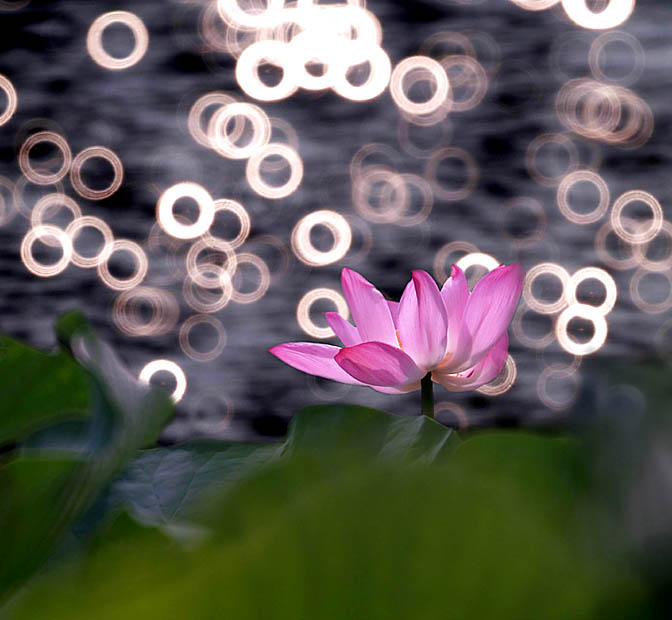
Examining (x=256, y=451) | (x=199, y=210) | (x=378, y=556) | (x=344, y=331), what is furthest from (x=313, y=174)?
(x=378, y=556)

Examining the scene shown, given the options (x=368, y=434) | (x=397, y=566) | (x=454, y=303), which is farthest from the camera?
(x=454, y=303)

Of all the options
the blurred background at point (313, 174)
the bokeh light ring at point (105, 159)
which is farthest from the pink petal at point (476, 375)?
the bokeh light ring at point (105, 159)

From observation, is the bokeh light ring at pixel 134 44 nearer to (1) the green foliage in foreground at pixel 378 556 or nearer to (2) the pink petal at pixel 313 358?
(2) the pink petal at pixel 313 358

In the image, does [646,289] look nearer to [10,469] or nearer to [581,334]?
[581,334]

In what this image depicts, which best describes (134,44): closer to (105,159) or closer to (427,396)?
(105,159)

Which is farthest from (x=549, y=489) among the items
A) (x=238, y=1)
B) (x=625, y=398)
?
(x=238, y=1)

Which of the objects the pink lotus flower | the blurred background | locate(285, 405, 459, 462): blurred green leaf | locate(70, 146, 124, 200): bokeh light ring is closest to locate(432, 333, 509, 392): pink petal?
the pink lotus flower

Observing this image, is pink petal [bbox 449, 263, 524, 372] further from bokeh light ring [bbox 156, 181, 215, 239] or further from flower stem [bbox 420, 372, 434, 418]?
bokeh light ring [bbox 156, 181, 215, 239]
